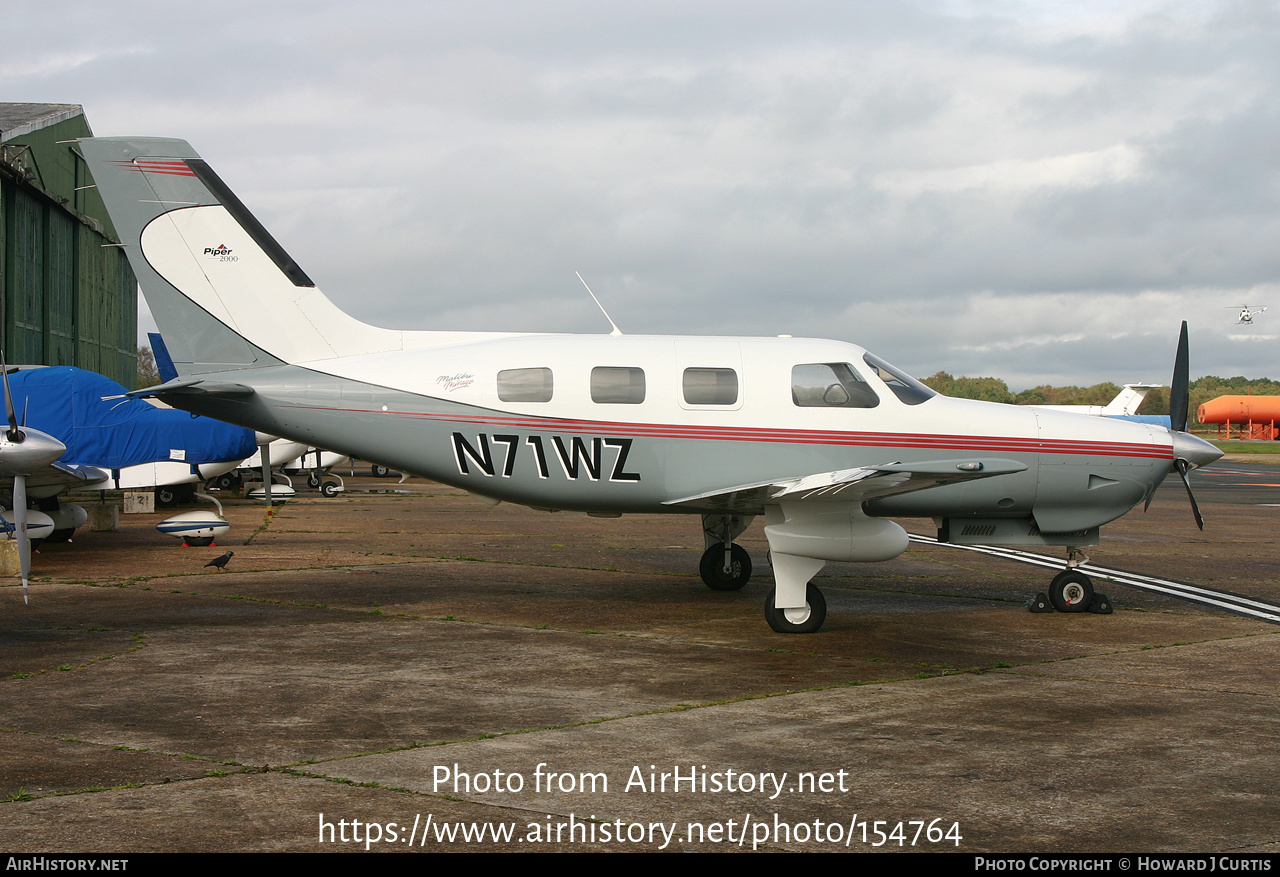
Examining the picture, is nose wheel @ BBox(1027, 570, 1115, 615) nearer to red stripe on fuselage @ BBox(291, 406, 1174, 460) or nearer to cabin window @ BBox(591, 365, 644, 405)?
red stripe on fuselage @ BBox(291, 406, 1174, 460)

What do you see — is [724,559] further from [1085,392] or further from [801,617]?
[1085,392]

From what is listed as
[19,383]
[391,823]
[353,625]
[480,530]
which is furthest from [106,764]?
[19,383]

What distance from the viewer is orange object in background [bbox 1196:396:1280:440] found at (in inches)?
3536

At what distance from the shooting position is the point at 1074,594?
11156 millimetres

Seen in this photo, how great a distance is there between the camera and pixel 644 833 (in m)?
4.62

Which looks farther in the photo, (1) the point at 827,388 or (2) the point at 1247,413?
(2) the point at 1247,413

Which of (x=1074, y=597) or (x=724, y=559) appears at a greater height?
(x=724, y=559)

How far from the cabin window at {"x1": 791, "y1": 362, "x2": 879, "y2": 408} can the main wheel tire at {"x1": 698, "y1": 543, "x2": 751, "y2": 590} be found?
2865mm

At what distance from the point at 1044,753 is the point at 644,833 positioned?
274 centimetres

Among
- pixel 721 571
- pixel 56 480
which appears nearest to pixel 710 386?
pixel 721 571

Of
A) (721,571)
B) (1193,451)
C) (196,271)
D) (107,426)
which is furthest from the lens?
(107,426)

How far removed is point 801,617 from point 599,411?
113 inches
